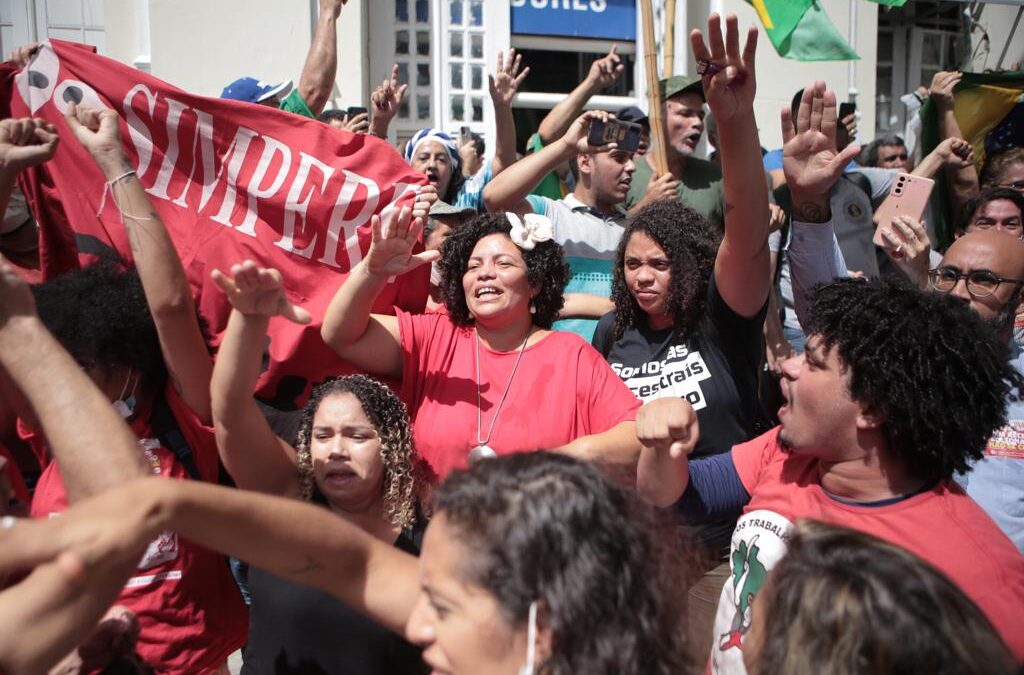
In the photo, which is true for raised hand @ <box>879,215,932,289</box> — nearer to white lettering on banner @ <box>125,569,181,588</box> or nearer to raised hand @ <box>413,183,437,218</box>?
raised hand @ <box>413,183,437,218</box>

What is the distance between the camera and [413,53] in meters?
7.95

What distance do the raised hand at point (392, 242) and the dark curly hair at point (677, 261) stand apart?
890 millimetres

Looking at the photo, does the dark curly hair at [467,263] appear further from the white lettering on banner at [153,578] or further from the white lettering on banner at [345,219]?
the white lettering on banner at [153,578]

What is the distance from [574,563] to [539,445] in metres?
1.36

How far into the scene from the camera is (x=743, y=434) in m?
3.05

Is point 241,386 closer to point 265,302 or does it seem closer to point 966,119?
point 265,302

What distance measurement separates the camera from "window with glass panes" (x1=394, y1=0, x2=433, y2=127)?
7.89 m

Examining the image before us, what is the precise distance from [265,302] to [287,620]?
2.51 feet

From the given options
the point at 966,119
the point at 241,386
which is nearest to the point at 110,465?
the point at 241,386

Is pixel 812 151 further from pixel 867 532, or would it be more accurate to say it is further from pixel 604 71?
pixel 604 71

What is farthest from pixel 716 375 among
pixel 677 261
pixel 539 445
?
pixel 539 445

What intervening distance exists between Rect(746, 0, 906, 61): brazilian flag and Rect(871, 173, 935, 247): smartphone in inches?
57.5

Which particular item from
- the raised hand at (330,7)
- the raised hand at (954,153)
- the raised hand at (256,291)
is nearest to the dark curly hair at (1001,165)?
the raised hand at (954,153)

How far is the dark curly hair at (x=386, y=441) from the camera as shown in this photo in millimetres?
2557
